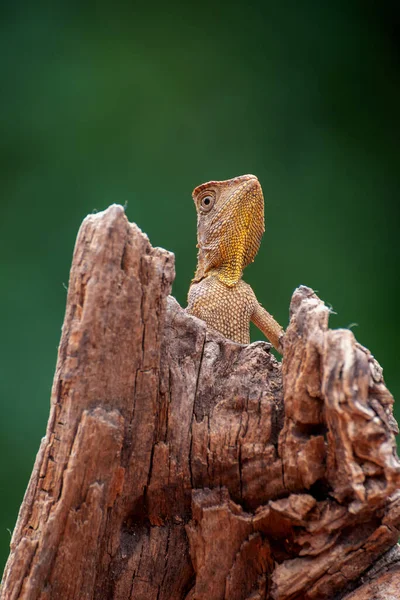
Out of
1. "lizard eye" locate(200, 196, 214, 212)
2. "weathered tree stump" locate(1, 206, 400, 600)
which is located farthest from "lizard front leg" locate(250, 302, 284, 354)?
"weathered tree stump" locate(1, 206, 400, 600)

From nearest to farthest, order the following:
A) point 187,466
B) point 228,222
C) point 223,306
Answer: point 187,466 < point 223,306 < point 228,222

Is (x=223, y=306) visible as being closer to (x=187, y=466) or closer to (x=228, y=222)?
(x=228, y=222)

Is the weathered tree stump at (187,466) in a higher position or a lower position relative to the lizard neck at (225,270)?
lower

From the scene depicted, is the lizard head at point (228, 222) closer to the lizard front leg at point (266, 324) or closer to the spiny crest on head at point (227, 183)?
the spiny crest on head at point (227, 183)

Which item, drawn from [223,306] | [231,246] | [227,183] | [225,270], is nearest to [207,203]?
[227,183]

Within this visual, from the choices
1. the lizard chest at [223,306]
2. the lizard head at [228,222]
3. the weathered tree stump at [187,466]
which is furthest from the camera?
the lizard head at [228,222]

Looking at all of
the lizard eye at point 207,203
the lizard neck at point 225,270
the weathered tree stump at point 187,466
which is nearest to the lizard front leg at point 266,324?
the lizard neck at point 225,270
